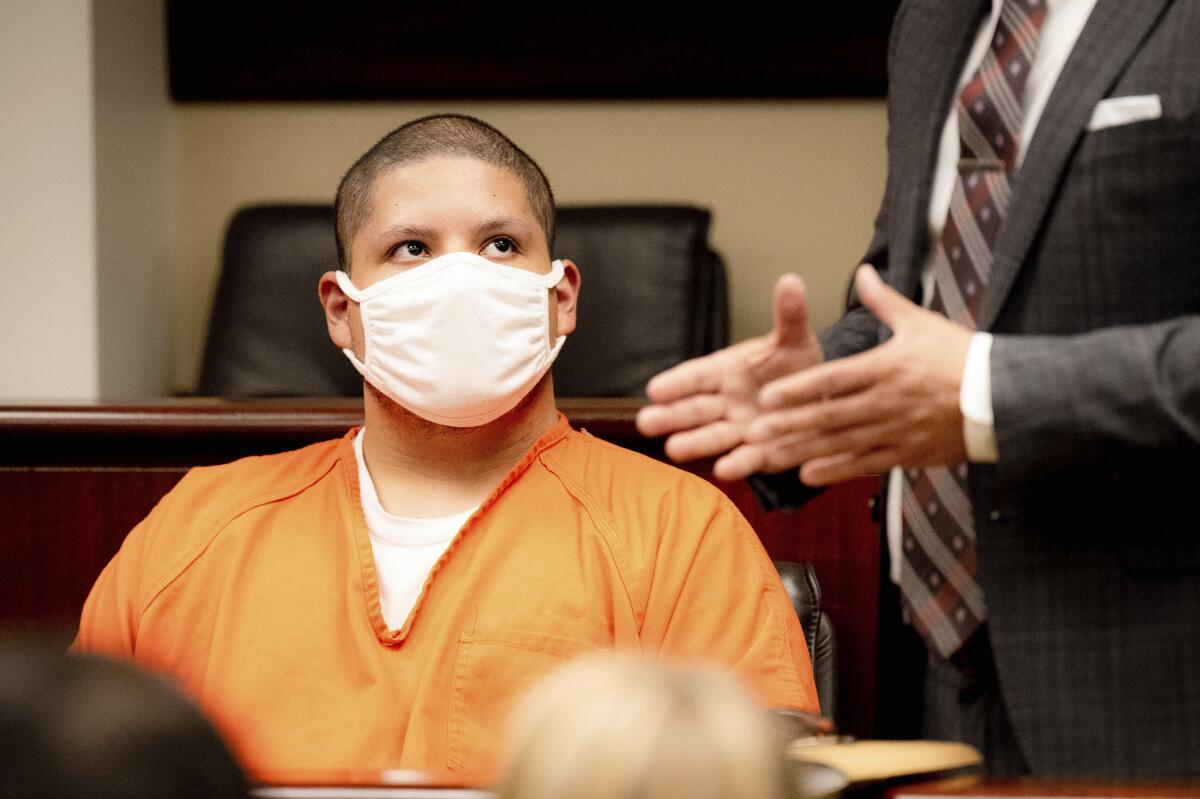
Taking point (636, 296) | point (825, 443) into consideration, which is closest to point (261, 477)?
point (825, 443)

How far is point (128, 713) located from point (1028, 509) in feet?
2.92

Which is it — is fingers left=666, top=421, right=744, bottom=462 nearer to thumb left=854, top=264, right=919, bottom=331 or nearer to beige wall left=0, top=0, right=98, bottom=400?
thumb left=854, top=264, right=919, bottom=331

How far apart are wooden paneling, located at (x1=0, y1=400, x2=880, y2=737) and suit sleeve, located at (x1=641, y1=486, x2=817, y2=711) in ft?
1.64

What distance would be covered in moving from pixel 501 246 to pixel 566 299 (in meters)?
0.15

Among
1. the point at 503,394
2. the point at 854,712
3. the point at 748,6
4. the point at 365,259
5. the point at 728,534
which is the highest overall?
the point at 748,6

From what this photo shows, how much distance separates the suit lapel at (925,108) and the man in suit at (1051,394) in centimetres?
3

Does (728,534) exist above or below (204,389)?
below

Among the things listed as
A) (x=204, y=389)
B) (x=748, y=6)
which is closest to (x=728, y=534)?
(x=204, y=389)

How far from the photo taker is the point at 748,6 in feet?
10.4

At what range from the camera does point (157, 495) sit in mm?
2078

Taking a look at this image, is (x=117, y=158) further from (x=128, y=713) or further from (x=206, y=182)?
(x=128, y=713)

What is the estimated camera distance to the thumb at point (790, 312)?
3.53ft

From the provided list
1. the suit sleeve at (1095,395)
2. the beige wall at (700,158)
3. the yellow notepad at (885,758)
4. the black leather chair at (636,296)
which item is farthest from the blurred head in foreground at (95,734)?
the beige wall at (700,158)

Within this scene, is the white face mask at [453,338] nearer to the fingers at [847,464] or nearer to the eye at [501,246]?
the eye at [501,246]
